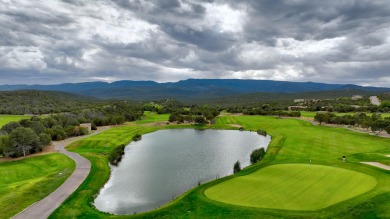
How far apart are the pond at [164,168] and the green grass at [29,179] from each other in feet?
24.6

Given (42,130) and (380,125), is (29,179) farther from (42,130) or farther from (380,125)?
(380,125)

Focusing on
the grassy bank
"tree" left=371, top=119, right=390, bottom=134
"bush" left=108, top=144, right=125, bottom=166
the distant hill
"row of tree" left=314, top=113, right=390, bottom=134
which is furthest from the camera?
the distant hill

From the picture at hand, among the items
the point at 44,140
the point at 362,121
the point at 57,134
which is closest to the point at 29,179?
the point at 44,140

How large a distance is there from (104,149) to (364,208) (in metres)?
60.5

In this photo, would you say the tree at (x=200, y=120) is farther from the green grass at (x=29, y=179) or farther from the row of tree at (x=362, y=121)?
the green grass at (x=29, y=179)

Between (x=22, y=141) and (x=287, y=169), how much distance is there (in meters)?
54.4

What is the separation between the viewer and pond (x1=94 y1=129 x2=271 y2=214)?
39594mm

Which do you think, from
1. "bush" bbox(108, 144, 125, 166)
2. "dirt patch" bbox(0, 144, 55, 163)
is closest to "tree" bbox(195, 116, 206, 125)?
"bush" bbox(108, 144, 125, 166)

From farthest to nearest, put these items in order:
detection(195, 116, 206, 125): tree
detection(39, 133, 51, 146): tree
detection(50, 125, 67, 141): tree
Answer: detection(195, 116, 206, 125): tree
detection(50, 125, 67, 141): tree
detection(39, 133, 51, 146): tree

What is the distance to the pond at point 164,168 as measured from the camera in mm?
39594

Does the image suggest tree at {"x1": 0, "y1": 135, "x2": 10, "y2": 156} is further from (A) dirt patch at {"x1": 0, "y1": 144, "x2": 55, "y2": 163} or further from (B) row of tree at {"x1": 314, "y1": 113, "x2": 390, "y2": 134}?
(B) row of tree at {"x1": 314, "y1": 113, "x2": 390, "y2": 134}

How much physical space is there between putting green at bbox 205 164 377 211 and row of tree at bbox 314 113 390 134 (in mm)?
55943

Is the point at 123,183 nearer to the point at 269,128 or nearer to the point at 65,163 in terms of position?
the point at 65,163

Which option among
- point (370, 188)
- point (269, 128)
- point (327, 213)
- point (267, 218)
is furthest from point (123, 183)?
point (269, 128)
